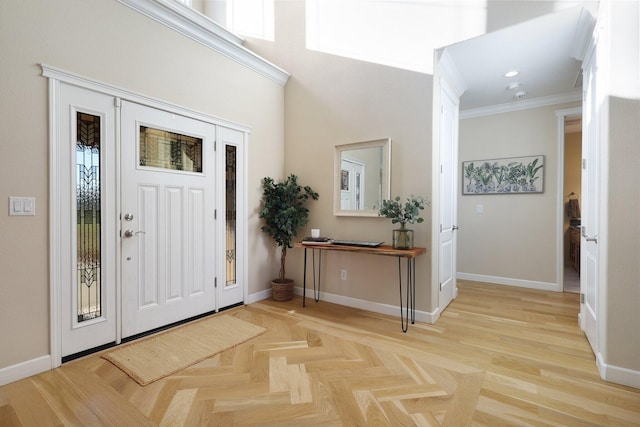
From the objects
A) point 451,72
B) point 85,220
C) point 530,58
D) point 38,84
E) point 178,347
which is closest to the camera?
point 38,84

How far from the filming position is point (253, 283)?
12.1 feet

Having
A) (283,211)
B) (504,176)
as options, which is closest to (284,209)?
(283,211)

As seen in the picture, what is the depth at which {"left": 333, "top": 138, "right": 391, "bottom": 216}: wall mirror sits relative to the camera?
323 cm

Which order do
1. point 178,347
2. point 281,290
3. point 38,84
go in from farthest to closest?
point 281,290
point 178,347
point 38,84

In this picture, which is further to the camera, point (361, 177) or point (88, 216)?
point (361, 177)

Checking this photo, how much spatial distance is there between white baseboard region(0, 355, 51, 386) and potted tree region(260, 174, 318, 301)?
2085 mm

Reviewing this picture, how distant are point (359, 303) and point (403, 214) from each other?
45.4 inches

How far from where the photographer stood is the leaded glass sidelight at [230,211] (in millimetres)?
3383

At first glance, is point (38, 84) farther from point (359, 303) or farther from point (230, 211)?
point (359, 303)

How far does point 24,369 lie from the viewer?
1.99 m

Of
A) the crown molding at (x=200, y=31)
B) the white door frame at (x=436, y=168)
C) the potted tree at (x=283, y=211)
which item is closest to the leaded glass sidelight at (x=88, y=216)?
the crown molding at (x=200, y=31)

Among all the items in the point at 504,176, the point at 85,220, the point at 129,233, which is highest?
the point at 504,176

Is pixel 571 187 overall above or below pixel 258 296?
above

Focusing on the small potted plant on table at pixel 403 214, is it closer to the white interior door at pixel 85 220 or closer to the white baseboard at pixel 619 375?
the white baseboard at pixel 619 375
